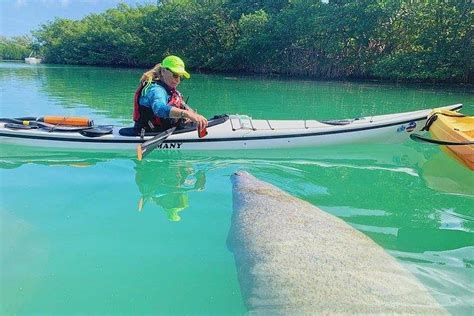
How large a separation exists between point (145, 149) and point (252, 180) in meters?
1.36

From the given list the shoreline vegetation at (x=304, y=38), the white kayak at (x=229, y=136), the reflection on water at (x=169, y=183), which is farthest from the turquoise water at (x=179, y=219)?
the shoreline vegetation at (x=304, y=38)

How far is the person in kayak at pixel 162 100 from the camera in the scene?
17.7 feet

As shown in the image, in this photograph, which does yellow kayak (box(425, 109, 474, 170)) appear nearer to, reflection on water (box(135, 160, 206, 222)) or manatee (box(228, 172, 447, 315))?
manatee (box(228, 172, 447, 315))

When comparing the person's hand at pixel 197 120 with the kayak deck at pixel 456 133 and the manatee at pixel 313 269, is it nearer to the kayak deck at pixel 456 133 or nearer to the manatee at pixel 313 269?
the manatee at pixel 313 269

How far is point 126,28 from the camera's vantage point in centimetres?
4456

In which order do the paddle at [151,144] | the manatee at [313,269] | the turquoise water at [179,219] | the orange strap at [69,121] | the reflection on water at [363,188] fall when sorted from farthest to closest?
the orange strap at [69,121] < the paddle at [151,144] < the reflection on water at [363,188] < the turquoise water at [179,219] < the manatee at [313,269]

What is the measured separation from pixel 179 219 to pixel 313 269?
1675 mm

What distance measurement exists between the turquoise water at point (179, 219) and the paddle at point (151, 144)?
1.24 feet

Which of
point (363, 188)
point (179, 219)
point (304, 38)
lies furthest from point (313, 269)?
point (304, 38)

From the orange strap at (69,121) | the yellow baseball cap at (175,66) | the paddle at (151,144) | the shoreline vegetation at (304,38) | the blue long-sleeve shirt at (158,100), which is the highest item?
the shoreline vegetation at (304,38)

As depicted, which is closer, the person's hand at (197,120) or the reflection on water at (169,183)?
the reflection on water at (169,183)

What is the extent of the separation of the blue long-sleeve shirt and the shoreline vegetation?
763 inches

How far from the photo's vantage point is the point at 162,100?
5434 millimetres

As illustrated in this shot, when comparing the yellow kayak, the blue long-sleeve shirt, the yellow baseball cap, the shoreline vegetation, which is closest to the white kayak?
the yellow kayak
